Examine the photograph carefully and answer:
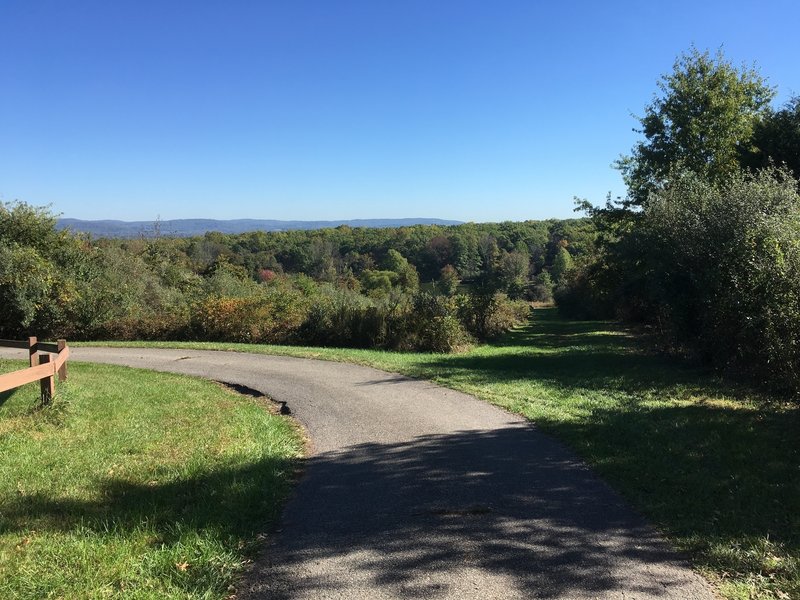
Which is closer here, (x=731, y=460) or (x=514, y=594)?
(x=514, y=594)

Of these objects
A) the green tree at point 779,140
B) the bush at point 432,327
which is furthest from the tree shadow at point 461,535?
the green tree at point 779,140

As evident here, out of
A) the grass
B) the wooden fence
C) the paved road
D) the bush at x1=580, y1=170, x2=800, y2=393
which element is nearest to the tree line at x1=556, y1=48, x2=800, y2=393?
the bush at x1=580, y1=170, x2=800, y2=393

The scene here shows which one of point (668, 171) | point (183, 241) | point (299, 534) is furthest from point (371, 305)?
point (183, 241)

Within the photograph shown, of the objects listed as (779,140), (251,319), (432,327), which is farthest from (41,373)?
(779,140)

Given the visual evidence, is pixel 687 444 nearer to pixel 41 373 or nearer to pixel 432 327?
pixel 41 373

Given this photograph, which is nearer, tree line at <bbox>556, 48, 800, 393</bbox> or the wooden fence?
the wooden fence

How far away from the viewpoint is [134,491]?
5.09 metres

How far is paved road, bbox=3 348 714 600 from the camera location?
11.2ft

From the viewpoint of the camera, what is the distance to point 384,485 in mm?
5207

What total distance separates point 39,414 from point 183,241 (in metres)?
85.5

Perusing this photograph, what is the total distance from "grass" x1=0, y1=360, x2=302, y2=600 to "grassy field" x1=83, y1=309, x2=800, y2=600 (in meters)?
3.43

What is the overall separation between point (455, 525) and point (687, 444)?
12.8 feet

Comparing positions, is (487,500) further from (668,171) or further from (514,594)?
(668,171)

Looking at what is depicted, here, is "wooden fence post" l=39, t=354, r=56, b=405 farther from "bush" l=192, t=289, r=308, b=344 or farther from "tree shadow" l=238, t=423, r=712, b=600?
"bush" l=192, t=289, r=308, b=344
